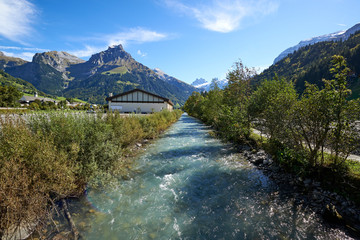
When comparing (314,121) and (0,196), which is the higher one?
(314,121)

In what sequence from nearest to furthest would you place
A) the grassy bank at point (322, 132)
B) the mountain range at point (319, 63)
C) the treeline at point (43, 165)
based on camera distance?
the treeline at point (43, 165), the grassy bank at point (322, 132), the mountain range at point (319, 63)

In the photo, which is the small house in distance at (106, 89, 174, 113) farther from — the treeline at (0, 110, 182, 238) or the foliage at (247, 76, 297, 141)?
the treeline at (0, 110, 182, 238)

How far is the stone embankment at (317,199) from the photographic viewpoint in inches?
234

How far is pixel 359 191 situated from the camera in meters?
6.38

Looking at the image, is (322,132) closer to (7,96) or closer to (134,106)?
(134,106)

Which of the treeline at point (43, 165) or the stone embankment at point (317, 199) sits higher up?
the treeline at point (43, 165)

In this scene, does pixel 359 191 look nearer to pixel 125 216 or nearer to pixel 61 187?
pixel 125 216

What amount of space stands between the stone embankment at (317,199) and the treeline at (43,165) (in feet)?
29.8

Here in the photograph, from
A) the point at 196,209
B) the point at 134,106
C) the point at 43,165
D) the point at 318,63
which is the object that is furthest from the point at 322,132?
the point at 318,63

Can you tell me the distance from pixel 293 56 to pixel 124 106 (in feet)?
676

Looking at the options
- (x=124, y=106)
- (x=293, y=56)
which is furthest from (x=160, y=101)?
(x=293, y=56)

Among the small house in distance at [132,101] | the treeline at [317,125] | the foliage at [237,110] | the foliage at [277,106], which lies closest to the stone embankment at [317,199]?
the treeline at [317,125]

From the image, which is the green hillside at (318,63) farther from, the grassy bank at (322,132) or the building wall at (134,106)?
the grassy bank at (322,132)

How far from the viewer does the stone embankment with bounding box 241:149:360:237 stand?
234 inches
